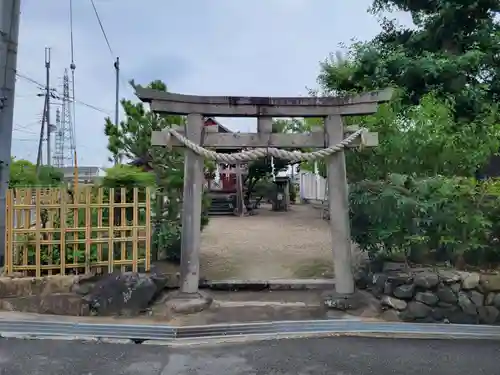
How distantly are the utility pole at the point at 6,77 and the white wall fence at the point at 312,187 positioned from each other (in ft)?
42.6

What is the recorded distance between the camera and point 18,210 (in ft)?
18.5

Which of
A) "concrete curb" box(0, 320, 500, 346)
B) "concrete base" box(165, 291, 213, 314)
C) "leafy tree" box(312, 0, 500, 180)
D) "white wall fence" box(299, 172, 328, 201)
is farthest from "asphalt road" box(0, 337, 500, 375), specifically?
"white wall fence" box(299, 172, 328, 201)

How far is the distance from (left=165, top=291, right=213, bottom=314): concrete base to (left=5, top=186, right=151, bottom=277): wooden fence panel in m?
0.59

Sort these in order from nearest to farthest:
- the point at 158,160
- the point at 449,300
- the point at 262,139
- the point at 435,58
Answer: the point at 449,300
the point at 262,139
the point at 158,160
the point at 435,58

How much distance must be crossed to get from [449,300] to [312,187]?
53.4ft

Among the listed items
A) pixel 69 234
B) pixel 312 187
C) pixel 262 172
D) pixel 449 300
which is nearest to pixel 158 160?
pixel 69 234

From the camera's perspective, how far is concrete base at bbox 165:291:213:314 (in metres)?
5.62

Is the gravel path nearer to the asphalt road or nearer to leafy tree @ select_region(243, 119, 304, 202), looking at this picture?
the asphalt road

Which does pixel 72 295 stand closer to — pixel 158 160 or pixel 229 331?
pixel 229 331

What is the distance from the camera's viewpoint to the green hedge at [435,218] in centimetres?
559

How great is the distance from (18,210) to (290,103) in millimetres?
4029

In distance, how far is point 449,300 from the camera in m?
5.48

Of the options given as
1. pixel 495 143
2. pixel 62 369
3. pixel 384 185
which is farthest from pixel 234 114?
pixel 495 143

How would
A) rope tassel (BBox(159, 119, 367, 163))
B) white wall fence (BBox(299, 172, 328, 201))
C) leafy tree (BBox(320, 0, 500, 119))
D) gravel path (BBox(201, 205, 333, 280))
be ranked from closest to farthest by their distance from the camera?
1. rope tassel (BBox(159, 119, 367, 163))
2. gravel path (BBox(201, 205, 333, 280))
3. leafy tree (BBox(320, 0, 500, 119))
4. white wall fence (BBox(299, 172, 328, 201))
